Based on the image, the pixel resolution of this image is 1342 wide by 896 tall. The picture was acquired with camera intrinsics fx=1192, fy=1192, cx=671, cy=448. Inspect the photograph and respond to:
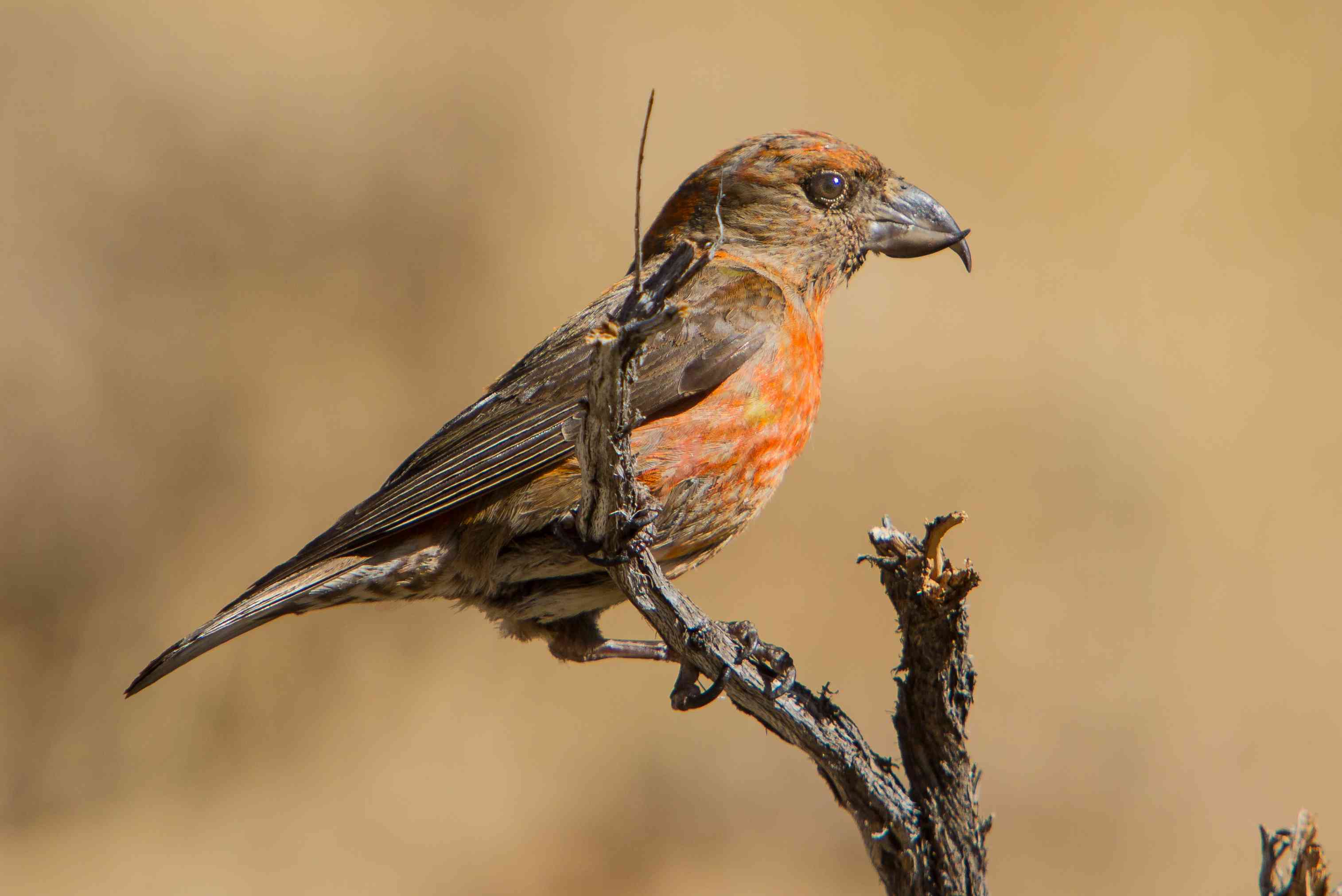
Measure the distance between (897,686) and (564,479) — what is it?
3.39ft

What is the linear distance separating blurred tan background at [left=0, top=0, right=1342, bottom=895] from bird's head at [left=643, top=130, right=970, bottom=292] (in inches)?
119

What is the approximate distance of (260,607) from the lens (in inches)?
125

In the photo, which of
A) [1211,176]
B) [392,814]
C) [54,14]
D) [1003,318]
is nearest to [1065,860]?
[1003,318]

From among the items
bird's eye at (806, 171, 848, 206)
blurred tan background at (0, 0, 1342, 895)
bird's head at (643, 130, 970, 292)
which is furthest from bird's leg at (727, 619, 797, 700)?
blurred tan background at (0, 0, 1342, 895)

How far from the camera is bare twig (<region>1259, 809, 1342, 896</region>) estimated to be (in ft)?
7.55

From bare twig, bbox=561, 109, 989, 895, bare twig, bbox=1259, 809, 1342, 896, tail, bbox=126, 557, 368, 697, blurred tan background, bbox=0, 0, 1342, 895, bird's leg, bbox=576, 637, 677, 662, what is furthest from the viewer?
blurred tan background, bbox=0, 0, 1342, 895

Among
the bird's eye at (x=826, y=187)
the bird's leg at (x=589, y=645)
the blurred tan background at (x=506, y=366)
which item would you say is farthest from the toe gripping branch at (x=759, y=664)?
the blurred tan background at (x=506, y=366)

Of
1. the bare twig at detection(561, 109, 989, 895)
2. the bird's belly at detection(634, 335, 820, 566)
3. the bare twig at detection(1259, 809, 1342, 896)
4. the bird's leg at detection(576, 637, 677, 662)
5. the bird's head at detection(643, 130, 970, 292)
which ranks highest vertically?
A: the bird's head at detection(643, 130, 970, 292)

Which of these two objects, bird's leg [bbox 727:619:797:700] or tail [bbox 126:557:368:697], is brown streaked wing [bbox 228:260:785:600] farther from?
bird's leg [bbox 727:619:797:700]

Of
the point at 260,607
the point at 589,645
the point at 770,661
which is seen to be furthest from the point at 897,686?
the point at 260,607

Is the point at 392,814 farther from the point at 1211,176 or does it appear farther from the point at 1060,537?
the point at 1211,176

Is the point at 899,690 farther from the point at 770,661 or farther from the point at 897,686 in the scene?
the point at 770,661

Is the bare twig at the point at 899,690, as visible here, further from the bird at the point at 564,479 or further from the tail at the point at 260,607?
the tail at the point at 260,607

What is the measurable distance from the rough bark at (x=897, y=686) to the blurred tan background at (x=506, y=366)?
12.8 ft
